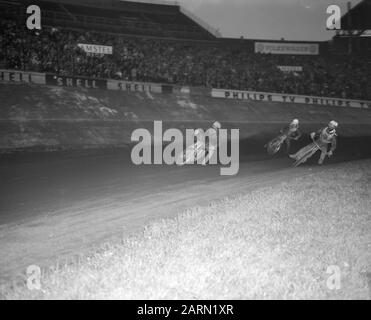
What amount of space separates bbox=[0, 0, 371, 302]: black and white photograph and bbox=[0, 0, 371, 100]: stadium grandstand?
0.18 metres

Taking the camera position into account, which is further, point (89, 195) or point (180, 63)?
point (180, 63)

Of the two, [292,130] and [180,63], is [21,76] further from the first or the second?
[180,63]

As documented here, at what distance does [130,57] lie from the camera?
3269cm

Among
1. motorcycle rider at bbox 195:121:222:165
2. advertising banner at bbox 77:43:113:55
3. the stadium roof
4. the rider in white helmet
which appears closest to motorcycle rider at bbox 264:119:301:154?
the rider in white helmet

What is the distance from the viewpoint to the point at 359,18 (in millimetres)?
43312

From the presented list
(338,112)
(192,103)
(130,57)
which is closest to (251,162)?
(192,103)

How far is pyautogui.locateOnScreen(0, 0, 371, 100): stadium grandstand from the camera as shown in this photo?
2716 cm

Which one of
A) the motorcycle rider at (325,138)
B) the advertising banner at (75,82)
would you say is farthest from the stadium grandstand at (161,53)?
the motorcycle rider at (325,138)

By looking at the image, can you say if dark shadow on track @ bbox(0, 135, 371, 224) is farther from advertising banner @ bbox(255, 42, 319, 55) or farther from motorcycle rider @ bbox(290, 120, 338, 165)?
advertising banner @ bbox(255, 42, 319, 55)

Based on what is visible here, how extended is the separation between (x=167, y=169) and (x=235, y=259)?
8.25 meters

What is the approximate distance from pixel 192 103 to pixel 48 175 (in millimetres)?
18144

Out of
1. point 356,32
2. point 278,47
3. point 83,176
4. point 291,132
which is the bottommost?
point 83,176

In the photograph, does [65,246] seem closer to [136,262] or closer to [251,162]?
[136,262]

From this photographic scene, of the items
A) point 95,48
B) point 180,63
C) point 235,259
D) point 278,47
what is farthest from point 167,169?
point 278,47
